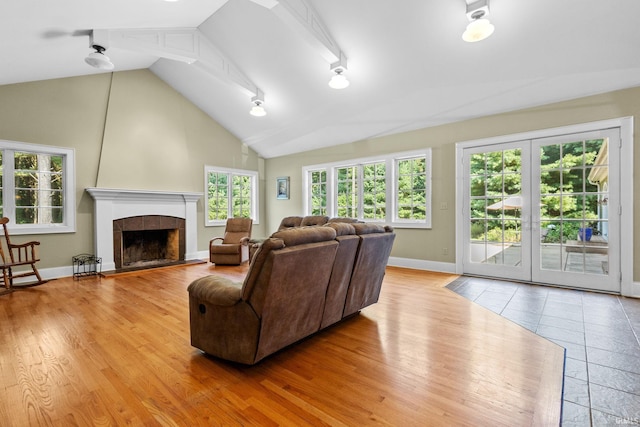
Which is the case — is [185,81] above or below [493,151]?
above

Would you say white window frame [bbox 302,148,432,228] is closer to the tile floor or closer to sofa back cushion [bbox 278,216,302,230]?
sofa back cushion [bbox 278,216,302,230]

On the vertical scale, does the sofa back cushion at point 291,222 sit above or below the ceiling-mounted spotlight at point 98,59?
below

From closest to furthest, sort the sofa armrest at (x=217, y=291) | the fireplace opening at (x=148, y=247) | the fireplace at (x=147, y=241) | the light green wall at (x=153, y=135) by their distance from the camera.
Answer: the sofa armrest at (x=217, y=291) → the light green wall at (x=153, y=135) → the fireplace at (x=147, y=241) → the fireplace opening at (x=148, y=247)

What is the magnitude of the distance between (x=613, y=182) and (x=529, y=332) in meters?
2.58

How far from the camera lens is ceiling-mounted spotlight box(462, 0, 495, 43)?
2.71 m

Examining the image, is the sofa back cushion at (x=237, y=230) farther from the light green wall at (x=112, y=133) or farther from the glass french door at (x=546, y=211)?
the glass french door at (x=546, y=211)

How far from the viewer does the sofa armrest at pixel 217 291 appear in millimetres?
2021

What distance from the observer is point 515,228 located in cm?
455

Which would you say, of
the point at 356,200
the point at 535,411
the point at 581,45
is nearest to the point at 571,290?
the point at 581,45

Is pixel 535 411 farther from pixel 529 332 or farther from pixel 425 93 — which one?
pixel 425 93

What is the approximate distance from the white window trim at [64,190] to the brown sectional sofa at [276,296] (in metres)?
→ 4.34

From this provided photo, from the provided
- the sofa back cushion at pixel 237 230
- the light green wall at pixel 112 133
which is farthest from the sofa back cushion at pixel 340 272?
the light green wall at pixel 112 133

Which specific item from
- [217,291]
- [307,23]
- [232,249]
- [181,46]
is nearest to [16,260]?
[232,249]

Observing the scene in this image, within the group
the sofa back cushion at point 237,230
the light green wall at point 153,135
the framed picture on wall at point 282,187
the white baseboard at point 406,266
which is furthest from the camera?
the framed picture on wall at point 282,187
